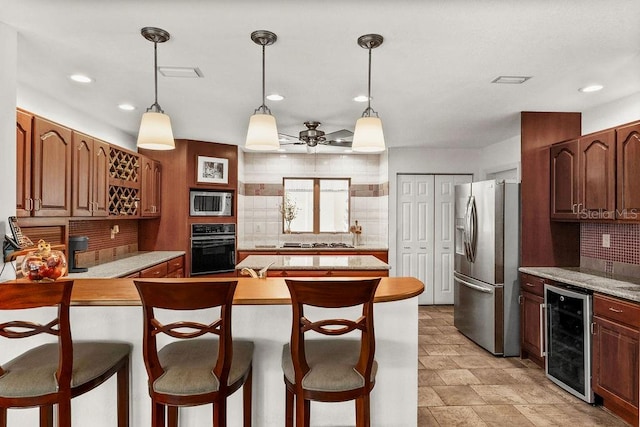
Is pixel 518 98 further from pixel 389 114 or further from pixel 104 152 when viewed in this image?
pixel 104 152

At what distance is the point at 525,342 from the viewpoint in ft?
12.5

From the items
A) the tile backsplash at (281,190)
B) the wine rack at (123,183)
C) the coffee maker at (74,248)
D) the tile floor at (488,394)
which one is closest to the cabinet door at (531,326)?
the tile floor at (488,394)

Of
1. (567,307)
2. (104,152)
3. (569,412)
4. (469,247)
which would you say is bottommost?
(569,412)

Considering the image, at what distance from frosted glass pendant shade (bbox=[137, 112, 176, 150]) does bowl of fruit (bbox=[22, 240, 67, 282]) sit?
0.79 meters

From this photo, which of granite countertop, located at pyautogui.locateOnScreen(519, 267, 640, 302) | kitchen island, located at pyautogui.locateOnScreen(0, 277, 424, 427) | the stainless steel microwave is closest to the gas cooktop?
the stainless steel microwave

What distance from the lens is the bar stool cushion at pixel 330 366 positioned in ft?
5.54

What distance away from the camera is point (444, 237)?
6.10 meters

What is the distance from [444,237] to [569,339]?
3.03 m

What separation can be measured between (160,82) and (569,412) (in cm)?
399

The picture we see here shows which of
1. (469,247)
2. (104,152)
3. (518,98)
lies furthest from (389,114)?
(104,152)

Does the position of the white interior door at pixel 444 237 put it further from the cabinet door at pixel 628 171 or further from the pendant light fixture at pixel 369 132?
the pendant light fixture at pixel 369 132

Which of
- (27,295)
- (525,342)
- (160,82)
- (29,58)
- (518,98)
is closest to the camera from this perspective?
(27,295)

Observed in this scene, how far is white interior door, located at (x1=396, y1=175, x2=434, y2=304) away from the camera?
609cm

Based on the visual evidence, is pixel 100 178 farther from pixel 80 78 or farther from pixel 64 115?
pixel 80 78
